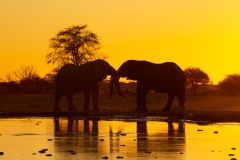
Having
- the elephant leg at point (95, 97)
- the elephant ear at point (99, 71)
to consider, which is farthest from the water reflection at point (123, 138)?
the elephant ear at point (99, 71)

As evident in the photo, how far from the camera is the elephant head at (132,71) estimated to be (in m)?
47.5

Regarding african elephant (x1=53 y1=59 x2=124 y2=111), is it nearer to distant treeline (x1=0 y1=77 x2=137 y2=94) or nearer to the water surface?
the water surface

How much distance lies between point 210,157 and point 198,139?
5333mm

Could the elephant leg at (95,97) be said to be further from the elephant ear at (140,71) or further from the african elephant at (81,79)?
the elephant ear at (140,71)

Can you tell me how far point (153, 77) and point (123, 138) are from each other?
22.9 metres

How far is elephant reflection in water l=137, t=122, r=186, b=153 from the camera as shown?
71.5 ft

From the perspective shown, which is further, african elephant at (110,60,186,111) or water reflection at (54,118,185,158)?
african elephant at (110,60,186,111)

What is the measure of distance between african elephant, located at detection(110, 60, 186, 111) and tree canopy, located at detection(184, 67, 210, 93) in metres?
72.4

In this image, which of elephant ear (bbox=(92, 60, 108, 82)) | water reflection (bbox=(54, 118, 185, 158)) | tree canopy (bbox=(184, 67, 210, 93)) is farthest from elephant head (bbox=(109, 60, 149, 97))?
tree canopy (bbox=(184, 67, 210, 93))

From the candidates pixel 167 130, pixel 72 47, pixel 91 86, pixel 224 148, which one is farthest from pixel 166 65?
pixel 72 47

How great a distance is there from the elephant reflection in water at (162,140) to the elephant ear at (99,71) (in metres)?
15.8

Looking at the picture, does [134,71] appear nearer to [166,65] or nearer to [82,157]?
[166,65]

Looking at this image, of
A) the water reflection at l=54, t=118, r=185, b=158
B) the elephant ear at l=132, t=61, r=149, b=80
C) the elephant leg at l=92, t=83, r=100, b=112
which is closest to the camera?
the water reflection at l=54, t=118, r=185, b=158

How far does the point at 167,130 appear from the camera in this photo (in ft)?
96.0
